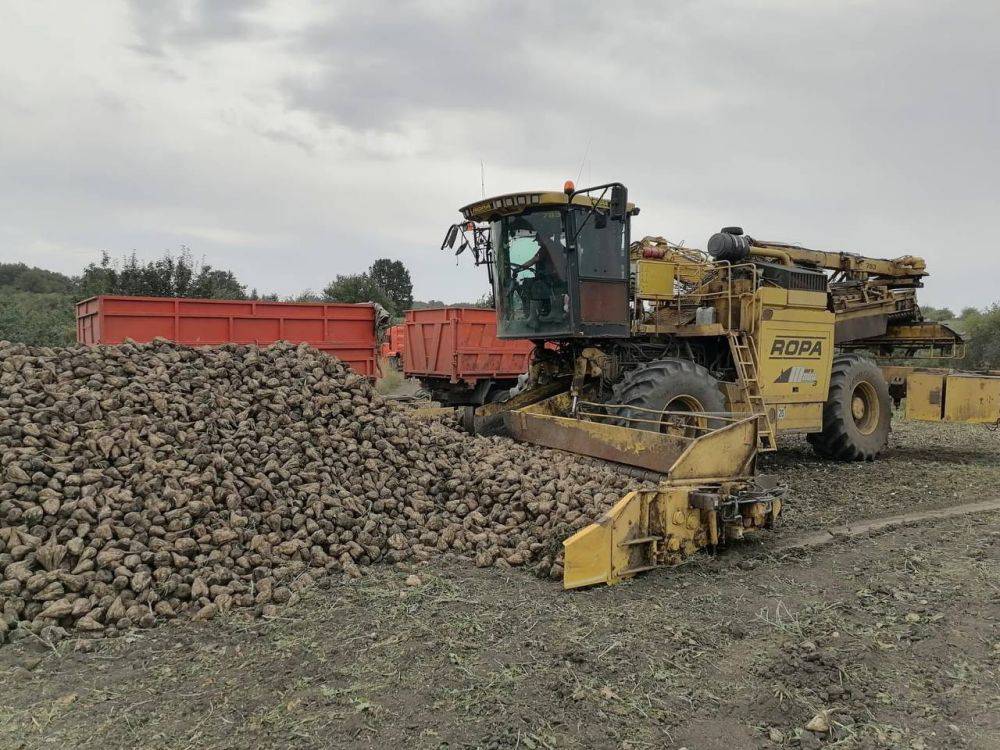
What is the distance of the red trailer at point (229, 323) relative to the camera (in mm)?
7957

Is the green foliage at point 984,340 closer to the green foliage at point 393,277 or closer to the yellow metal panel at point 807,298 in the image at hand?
the yellow metal panel at point 807,298

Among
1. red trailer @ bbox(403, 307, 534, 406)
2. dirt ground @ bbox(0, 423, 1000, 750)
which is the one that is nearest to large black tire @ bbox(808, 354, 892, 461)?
dirt ground @ bbox(0, 423, 1000, 750)

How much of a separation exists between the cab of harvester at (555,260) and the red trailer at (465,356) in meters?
4.63

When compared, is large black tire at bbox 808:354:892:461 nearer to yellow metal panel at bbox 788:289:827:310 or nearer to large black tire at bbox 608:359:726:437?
yellow metal panel at bbox 788:289:827:310

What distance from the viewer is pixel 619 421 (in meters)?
6.82

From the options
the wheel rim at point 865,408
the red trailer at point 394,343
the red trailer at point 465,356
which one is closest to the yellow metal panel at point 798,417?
the wheel rim at point 865,408

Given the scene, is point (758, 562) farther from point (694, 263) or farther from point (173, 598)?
point (694, 263)

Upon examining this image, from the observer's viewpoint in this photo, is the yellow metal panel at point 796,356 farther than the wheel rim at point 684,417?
Yes

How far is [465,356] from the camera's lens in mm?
12391

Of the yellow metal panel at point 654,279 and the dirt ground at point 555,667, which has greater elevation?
the yellow metal panel at point 654,279

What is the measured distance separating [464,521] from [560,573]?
952 millimetres

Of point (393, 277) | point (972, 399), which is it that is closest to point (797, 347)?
point (972, 399)

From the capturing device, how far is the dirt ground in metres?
3.04

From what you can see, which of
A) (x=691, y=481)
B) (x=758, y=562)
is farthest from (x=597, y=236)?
(x=758, y=562)
